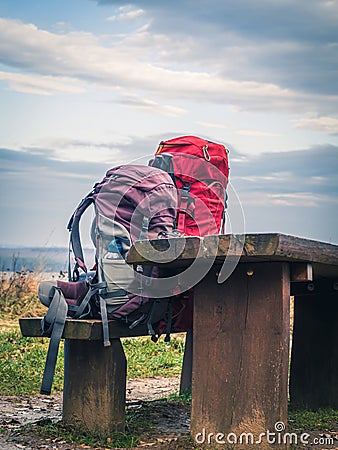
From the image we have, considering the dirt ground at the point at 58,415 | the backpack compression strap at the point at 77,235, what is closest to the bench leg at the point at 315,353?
the dirt ground at the point at 58,415

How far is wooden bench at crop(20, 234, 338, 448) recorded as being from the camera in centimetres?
393

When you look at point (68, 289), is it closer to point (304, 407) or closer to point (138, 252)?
point (138, 252)

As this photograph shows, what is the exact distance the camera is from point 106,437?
4.49 meters

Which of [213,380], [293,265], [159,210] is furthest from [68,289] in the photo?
[293,265]

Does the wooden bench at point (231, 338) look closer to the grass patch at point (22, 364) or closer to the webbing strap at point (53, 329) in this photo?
the webbing strap at point (53, 329)

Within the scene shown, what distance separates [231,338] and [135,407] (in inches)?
69.1

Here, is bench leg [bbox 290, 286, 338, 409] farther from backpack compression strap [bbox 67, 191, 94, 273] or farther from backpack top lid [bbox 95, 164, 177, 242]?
backpack compression strap [bbox 67, 191, 94, 273]

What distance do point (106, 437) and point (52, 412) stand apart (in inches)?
50.2

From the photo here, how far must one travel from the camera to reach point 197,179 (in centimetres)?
527

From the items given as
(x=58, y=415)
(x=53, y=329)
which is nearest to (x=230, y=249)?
(x=53, y=329)

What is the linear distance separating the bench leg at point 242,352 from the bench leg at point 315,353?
1590 mm

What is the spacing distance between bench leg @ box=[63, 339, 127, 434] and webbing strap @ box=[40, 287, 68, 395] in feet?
0.68

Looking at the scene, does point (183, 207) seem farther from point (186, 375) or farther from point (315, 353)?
point (186, 375)

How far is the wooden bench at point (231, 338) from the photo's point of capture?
12.9ft
